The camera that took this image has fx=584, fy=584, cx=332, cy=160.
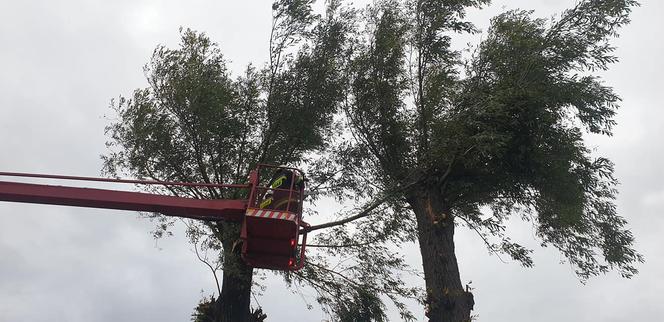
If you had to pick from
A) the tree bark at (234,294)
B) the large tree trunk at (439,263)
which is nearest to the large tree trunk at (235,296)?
the tree bark at (234,294)

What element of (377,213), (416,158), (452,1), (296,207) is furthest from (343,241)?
(452,1)

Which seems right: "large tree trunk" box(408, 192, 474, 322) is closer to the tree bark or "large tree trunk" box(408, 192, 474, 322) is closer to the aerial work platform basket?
the aerial work platform basket

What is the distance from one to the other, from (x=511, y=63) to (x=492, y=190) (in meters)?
3.09

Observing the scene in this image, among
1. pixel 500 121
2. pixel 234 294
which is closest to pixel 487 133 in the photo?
pixel 500 121

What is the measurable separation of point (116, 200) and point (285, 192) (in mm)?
3253

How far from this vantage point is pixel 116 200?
11.2 meters

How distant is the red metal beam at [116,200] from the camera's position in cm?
1108

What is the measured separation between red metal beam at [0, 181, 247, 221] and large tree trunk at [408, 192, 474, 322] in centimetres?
443

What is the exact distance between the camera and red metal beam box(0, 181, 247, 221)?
11.1 meters

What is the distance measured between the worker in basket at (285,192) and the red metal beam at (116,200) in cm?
58

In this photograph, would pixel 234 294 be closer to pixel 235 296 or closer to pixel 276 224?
pixel 235 296

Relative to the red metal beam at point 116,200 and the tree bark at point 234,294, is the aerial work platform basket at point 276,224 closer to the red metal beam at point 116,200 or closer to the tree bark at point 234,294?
the red metal beam at point 116,200

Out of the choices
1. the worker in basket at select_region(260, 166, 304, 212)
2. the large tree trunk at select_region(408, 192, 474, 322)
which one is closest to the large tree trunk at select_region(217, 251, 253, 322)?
the worker in basket at select_region(260, 166, 304, 212)

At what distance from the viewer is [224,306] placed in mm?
14680
